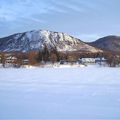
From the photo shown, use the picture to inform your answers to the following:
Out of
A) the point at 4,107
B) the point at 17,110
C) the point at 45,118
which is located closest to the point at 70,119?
the point at 45,118

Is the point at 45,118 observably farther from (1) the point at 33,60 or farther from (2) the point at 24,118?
(1) the point at 33,60

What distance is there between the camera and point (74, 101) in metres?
9.91

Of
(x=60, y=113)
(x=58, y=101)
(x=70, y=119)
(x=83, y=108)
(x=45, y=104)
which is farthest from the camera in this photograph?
(x=58, y=101)

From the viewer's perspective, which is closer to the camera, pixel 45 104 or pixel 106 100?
pixel 45 104

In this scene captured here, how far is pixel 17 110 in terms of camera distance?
828 cm

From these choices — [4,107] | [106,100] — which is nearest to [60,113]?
[4,107]

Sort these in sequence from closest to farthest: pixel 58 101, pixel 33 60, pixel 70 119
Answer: pixel 70 119, pixel 58 101, pixel 33 60

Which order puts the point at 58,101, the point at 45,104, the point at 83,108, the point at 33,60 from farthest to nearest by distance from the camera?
the point at 33,60, the point at 58,101, the point at 45,104, the point at 83,108

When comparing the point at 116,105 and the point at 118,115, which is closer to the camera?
the point at 118,115

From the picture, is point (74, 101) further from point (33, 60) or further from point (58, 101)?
point (33, 60)

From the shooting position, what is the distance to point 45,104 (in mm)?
9266

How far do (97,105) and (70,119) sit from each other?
209 cm

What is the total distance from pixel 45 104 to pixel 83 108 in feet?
4.34

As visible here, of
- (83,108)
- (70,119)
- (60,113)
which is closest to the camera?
(70,119)
